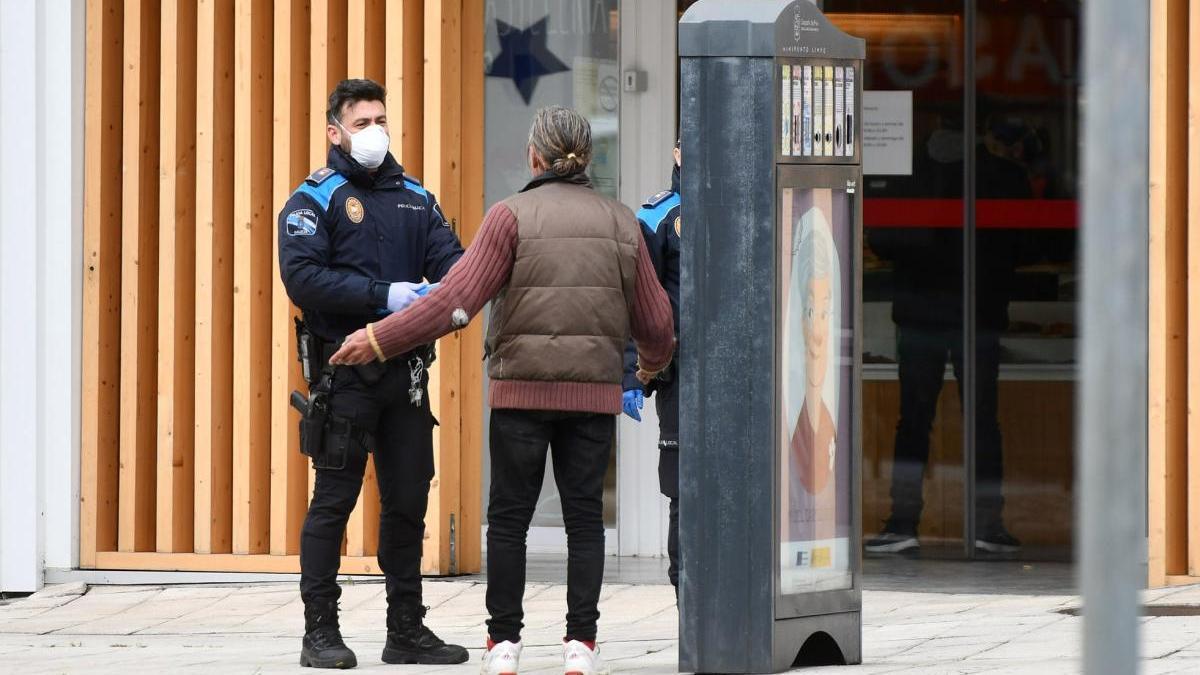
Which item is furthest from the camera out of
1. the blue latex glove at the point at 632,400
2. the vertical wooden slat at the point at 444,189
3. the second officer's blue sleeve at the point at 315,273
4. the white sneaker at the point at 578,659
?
the vertical wooden slat at the point at 444,189

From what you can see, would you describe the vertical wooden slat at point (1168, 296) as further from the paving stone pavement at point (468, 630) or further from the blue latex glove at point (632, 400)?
the blue latex glove at point (632, 400)

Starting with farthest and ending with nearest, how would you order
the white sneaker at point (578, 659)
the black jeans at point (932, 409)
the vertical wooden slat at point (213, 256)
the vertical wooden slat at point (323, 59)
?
the black jeans at point (932, 409) → the vertical wooden slat at point (213, 256) → the vertical wooden slat at point (323, 59) → the white sneaker at point (578, 659)

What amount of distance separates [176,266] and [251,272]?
375 millimetres

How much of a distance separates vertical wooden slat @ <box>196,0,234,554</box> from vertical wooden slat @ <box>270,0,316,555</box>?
252mm

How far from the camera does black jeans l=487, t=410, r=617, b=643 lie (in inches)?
225

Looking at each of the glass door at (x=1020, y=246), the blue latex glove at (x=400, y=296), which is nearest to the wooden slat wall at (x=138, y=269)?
the blue latex glove at (x=400, y=296)

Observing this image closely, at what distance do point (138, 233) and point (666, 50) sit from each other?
2635mm

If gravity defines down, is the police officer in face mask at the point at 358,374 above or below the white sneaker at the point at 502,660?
above

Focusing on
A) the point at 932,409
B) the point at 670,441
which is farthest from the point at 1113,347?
the point at 932,409

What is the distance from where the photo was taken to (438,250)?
21.1 ft

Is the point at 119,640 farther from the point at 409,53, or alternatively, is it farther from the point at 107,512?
the point at 409,53

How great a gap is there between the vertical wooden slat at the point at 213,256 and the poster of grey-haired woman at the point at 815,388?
11.7ft

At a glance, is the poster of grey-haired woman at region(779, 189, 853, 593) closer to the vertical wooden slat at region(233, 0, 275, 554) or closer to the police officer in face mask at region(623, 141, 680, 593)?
the police officer in face mask at region(623, 141, 680, 593)

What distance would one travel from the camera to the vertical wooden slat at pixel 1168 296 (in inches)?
300
